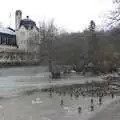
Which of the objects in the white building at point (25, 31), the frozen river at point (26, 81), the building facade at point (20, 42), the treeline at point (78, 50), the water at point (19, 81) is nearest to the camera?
the water at point (19, 81)

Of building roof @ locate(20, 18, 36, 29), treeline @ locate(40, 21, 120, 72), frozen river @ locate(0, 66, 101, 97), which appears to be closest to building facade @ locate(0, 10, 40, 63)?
building roof @ locate(20, 18, 36, 29)

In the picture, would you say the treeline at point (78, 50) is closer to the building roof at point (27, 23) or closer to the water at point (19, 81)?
the water at point (19, 81)

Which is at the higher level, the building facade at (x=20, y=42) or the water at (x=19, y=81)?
the building facade at (x=20, y=42)

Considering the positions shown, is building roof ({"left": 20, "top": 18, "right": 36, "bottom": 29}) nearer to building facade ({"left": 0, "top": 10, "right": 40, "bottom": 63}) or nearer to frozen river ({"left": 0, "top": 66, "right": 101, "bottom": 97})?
building facade ({"left": 0, "top": 10, "right": 40, "bottom": 63})

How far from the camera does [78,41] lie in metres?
77.0

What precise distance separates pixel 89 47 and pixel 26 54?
54.1 ft

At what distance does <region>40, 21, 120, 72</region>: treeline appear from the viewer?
2682 inches

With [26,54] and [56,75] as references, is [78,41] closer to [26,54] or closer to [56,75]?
[26,54]

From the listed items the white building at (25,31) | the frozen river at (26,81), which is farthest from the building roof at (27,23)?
the frozen river at (26,81)

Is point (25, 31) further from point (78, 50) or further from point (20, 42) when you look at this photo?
point (78, 50)

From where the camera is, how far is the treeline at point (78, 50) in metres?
68.1

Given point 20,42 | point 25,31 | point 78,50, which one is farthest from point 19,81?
point 25,31

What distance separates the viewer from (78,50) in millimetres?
73312

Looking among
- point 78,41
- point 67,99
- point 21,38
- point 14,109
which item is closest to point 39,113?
point 14,109
